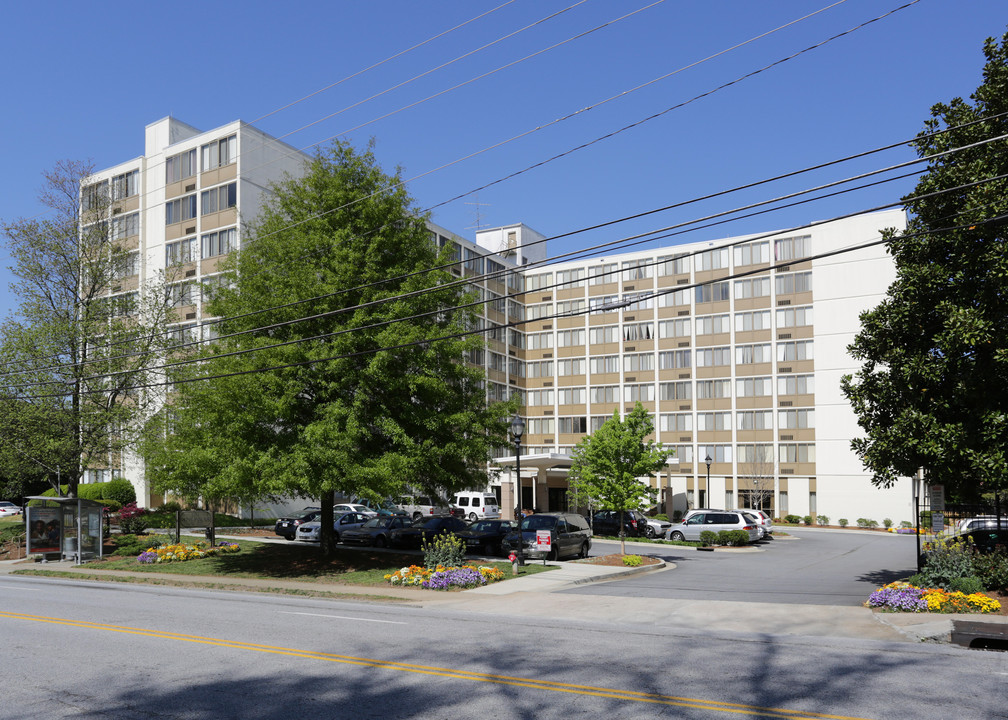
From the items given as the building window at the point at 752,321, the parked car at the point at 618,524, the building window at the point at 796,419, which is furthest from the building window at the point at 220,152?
the building window at the point at 796,419

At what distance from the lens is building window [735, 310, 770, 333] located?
6919 cm

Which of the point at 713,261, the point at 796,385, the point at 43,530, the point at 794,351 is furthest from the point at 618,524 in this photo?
the point at 713,261

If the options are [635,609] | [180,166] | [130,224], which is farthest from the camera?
[130,224]

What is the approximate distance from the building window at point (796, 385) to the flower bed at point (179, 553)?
49085mm

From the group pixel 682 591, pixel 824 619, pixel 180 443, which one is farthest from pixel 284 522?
pixel 824 619

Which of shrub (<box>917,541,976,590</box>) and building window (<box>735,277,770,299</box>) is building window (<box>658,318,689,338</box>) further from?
shrub (<box>917,541,976,590</box>)

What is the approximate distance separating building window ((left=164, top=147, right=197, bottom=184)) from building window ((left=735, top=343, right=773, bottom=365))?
4433cm

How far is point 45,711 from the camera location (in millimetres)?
8336

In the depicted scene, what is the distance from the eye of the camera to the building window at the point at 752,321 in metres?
69.2

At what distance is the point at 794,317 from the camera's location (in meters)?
67.7

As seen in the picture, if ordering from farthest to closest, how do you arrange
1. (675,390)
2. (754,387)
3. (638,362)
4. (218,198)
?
(638,362)
(675,390)
(754,387)
(218,198)

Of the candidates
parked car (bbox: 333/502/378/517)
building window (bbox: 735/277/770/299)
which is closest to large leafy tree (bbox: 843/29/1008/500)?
parked car (bbox: 333/502/378/517)

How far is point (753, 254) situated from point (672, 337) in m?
9.81

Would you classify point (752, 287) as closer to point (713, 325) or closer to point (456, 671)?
point (713, 325)
